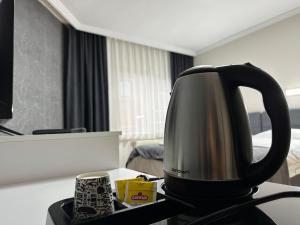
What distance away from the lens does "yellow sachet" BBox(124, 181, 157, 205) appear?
405mm

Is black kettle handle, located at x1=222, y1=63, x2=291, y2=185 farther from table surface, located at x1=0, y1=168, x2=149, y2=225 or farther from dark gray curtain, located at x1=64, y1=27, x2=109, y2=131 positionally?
dark gray curtain, located at x1=64, y1=27, x2=109, y2=131

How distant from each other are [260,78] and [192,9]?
2.55 metres

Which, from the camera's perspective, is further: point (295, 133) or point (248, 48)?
point (248, 48)

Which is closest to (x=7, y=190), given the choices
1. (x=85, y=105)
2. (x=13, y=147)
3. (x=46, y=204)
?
(x=13, y=147)

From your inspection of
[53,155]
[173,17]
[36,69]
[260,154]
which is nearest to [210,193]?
[53,155]

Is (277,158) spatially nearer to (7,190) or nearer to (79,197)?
(79,197)

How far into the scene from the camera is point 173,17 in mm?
2822

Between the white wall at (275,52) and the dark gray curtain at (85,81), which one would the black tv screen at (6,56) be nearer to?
the dark gray curtain at (85,81)

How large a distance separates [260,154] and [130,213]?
1.62m

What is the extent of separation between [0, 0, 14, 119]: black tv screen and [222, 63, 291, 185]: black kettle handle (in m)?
1.09

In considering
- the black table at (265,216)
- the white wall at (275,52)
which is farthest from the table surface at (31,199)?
the white wall at (275,52)

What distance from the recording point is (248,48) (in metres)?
3.41

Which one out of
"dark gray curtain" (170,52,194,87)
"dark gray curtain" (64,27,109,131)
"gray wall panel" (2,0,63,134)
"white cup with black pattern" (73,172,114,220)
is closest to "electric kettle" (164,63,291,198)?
"white cup with black pattern" (73,172,114,220)

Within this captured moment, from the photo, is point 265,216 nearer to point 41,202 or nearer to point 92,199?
point 92,199
